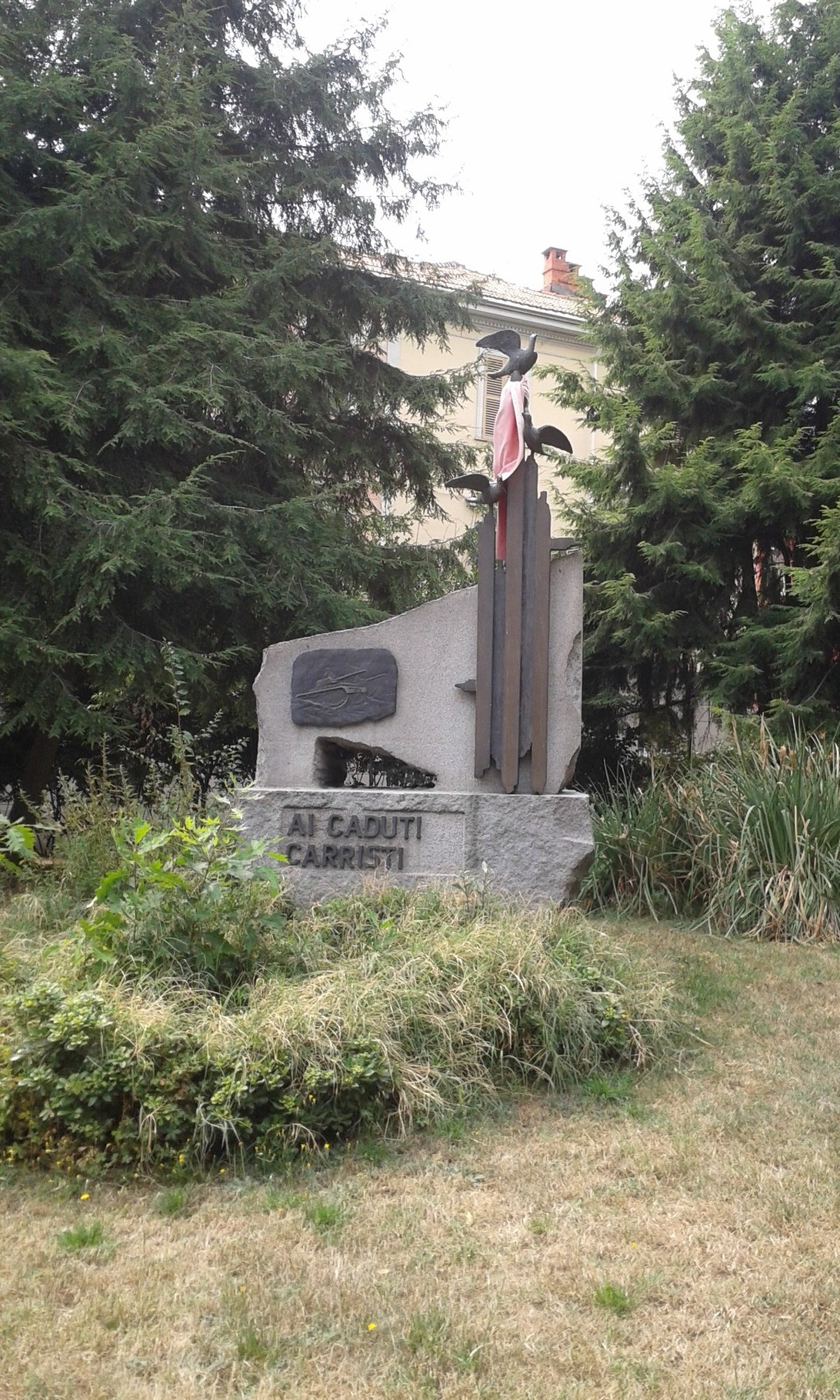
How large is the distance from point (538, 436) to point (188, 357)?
3.59 m

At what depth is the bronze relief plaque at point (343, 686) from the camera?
22.3ft

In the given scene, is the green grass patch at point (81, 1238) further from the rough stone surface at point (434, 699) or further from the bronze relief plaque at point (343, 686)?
the bronze relief plaque at point (343, 686)

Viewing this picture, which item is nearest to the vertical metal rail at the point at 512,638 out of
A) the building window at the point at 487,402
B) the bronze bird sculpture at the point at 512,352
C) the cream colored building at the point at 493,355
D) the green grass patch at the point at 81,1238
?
the bronze bird sculpture at the point at 512,352

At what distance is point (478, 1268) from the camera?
9.81 ft

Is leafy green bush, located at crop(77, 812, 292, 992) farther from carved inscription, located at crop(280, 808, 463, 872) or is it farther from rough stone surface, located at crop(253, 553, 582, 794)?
rough stone surface, located at crop(253, 553, 582, 794)

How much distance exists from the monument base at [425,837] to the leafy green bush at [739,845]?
1673mm

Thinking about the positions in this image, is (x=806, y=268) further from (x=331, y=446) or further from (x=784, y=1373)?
(x=784, y=1373)

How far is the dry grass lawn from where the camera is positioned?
2512mm

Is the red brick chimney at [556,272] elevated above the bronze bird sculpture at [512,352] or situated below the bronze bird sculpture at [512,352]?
above

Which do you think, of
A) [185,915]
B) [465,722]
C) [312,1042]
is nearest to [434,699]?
[465,722]

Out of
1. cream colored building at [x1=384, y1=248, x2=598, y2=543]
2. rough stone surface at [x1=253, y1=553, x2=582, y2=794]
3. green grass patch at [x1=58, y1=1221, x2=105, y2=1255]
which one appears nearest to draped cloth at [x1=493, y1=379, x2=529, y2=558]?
rough stone surface at [x1=253, y1=553, x2=582, y2=794]

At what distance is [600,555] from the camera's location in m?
10.3

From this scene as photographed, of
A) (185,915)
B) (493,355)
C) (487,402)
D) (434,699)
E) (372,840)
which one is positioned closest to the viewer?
(185,915)

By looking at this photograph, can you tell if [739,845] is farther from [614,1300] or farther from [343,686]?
[614,1300]
